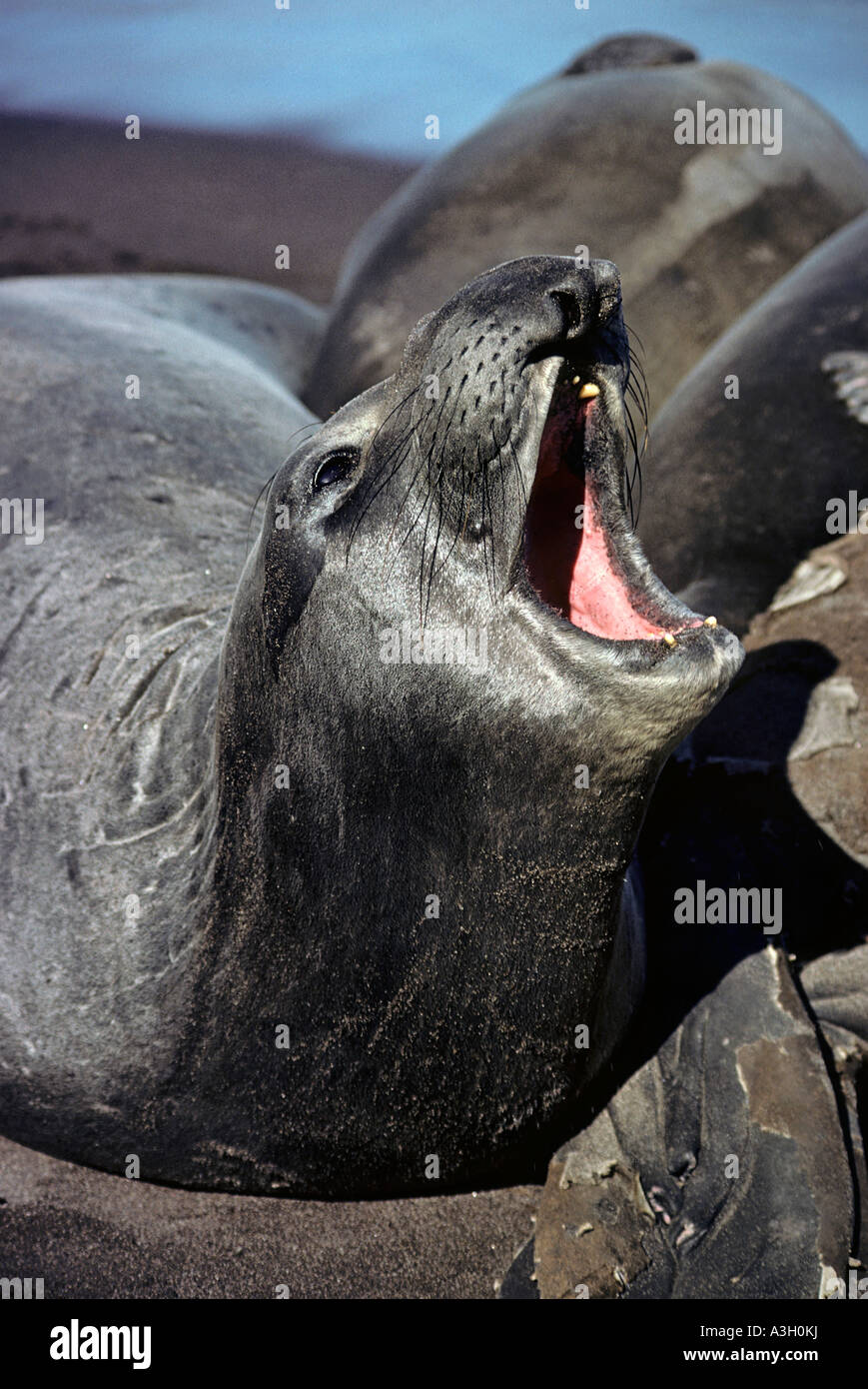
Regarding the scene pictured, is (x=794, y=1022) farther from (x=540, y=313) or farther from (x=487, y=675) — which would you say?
(x=540, y=313)

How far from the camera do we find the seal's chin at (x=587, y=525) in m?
1.94

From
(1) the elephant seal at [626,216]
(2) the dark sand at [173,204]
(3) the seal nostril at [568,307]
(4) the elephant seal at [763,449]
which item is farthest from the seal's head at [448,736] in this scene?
(2) the dark sand at [173,204]

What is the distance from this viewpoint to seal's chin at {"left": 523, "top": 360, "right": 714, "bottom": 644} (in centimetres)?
194

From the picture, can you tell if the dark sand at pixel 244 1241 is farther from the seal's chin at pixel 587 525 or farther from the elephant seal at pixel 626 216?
the elephant seal at pixel 626 216

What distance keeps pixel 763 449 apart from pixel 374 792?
213cm

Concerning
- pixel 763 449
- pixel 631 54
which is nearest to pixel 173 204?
pixel 631 54

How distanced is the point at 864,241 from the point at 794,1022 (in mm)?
2829

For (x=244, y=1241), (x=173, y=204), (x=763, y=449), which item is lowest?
(x=244, y=1241)

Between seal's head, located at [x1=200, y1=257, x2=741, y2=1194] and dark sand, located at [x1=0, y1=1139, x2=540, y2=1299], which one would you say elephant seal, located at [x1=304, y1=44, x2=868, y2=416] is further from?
dark sand, located at [x1=0, y1=1139, x2=540, y2=1299]

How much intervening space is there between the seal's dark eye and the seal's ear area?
453 centimetres

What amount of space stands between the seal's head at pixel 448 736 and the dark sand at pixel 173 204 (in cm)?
743

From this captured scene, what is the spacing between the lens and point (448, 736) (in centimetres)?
190

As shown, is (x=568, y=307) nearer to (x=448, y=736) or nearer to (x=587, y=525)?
(x=587, y=525)
